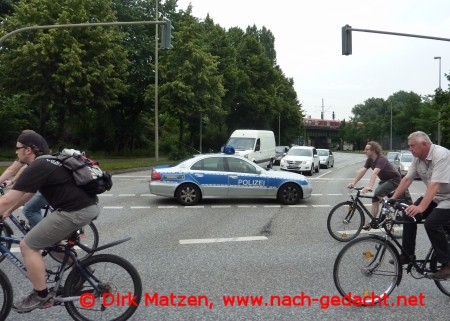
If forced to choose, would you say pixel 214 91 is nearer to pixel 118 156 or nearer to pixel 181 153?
pixel 181 153

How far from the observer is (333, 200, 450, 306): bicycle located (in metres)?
4.94

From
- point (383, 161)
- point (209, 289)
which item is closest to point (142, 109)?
point (383, 161)

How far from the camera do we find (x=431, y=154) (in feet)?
16.4

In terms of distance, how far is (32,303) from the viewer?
13.6 feet

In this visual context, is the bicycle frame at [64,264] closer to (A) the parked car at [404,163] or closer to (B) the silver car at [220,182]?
(B) the silver car at [220,182]

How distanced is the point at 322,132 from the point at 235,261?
4525 inches

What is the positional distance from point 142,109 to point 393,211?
127 feet

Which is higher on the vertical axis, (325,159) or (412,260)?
(412,260)

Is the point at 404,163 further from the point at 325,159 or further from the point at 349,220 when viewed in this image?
the point at 349,220

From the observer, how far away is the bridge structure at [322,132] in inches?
4437

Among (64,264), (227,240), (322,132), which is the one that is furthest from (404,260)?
(322,132)

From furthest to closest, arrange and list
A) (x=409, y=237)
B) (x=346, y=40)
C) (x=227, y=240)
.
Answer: (x=346, y=40), (x=227, y=240), (x=409, y=237)

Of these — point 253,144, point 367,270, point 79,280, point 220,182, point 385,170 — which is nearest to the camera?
point 79,280

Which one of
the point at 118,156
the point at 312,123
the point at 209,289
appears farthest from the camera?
the point at 312,123
